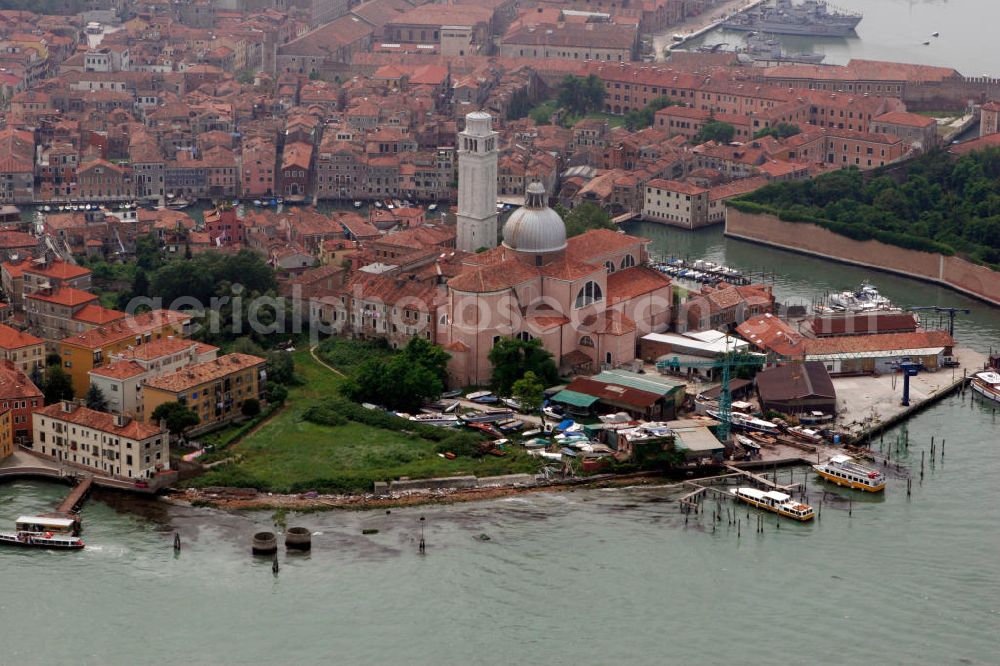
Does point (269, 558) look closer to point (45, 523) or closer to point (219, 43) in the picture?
point (45, 523)

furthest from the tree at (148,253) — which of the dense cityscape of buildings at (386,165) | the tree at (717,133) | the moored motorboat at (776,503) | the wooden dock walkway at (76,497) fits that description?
the tree at (717,133)

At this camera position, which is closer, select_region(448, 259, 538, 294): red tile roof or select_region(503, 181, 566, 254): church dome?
select_region(448, 259, 538, 294): red tile roof

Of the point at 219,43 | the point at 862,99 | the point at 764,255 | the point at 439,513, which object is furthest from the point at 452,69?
the point at 439,513

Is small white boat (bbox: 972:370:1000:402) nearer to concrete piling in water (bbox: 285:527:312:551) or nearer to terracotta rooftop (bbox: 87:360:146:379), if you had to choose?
concrete piling in water (bbox: 285:527:312:551)

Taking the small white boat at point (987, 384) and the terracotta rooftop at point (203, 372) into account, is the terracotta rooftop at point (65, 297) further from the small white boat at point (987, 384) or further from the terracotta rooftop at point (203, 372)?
the small white boat at point (987, 384)

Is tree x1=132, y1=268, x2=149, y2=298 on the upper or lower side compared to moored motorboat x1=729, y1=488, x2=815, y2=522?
upper

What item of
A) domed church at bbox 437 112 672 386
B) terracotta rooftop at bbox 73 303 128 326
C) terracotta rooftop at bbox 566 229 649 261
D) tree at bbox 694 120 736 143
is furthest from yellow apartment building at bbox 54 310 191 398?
tree at bbox 694 120 736 143

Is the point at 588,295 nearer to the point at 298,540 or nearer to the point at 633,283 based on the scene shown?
the point at 633,283
